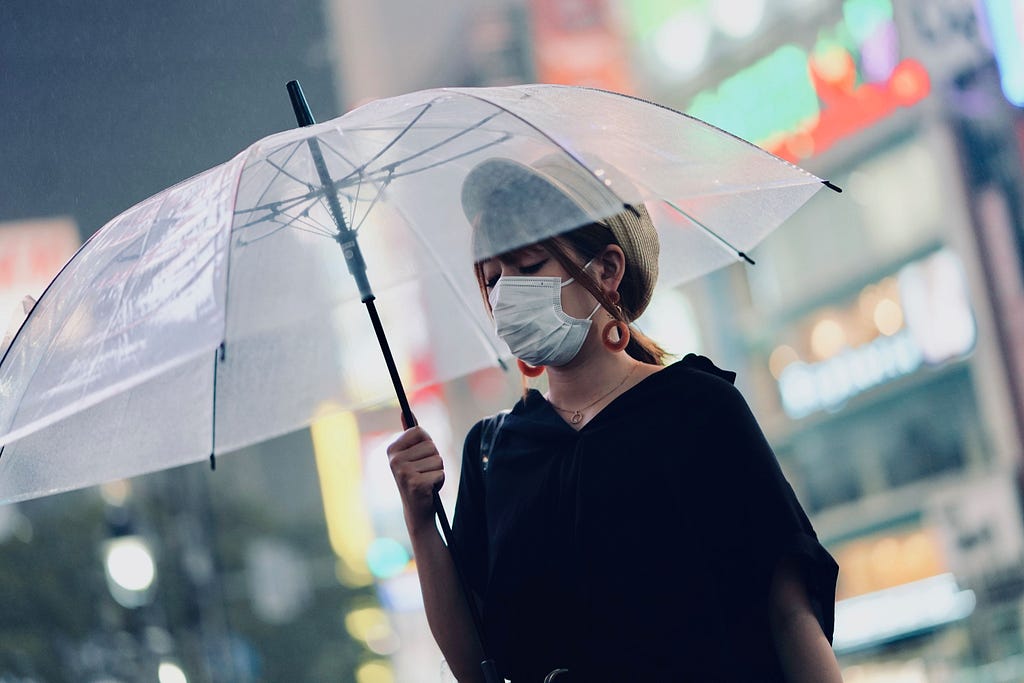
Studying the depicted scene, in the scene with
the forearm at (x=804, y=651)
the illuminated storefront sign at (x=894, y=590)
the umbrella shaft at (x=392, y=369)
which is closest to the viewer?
the forearm at (x=804, y=651)

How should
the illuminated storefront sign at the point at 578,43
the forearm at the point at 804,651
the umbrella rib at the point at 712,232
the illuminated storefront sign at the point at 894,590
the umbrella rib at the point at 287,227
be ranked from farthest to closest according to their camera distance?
the illuminated storefront sign at the point at 578,43, the illuminated storefront sign at the point at 894,590, the umbrella rib at the point at 712,232, the umbrella rib at the point at 287,227, the forearm at the point at 804,651

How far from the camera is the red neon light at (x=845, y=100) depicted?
20438 millimetres

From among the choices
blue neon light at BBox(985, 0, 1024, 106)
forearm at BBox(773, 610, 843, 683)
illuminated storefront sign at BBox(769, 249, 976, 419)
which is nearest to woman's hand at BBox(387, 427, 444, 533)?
forearm at BBox(773, 610, 843, 683)

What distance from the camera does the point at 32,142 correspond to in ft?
94.6

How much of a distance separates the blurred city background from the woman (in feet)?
37.6

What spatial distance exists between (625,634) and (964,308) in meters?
17.9

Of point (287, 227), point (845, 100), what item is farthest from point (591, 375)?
point (845, 100)

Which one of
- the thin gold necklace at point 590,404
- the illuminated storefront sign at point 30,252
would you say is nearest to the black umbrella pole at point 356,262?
the thin gold necklace at point 590,404

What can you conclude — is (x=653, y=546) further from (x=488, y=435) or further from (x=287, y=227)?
(x=287, y=227)

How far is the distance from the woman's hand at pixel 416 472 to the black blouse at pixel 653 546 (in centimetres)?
13

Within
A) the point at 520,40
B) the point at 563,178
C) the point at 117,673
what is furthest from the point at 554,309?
the point at 520,40

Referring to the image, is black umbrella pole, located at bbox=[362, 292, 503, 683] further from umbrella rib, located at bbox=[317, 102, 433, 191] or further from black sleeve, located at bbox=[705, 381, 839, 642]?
black sleeve, located at bbox=[705, 381, 839, 642]

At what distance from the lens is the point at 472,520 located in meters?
2.49

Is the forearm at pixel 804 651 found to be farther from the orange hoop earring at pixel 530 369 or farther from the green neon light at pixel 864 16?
the green neon light at pixel 864 16
